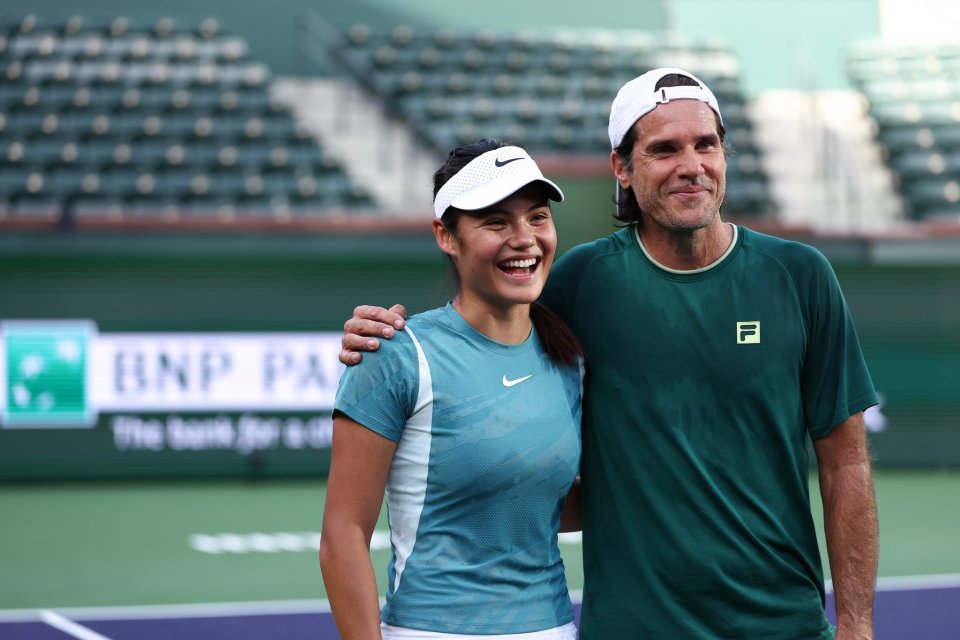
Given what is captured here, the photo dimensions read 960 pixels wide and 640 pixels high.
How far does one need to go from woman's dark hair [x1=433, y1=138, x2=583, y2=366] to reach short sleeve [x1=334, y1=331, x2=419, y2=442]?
1.05 feet

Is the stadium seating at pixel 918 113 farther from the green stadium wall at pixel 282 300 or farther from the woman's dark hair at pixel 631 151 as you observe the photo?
the woman's dark hair at pixel 631 151

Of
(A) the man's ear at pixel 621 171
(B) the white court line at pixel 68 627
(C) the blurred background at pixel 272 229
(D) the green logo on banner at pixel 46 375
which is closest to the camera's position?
(A) the man's ear at pixel 621 171

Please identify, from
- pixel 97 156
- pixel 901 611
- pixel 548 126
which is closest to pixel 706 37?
pixel 548 126

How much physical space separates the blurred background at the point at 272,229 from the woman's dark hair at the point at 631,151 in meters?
4.92

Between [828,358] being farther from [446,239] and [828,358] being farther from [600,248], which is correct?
[446,239]

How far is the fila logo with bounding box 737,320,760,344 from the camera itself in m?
2.92

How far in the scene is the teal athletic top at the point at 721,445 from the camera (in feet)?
9.44

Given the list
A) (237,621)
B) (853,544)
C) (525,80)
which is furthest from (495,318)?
(525,80)

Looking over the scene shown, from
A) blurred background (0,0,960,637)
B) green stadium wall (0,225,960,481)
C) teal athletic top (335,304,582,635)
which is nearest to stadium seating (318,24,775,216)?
blurred background (0,0,960,637)

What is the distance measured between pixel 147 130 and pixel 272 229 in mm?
3680

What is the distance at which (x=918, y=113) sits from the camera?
17.8 m

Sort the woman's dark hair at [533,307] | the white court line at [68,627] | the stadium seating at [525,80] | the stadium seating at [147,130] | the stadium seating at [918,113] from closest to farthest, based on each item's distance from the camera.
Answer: the woman's dark hair at [533,307]
the white court line at [68,627]
the stadium seating at [147,130]
the stadium seating at [918,113]
the stadium seating at [525,80]

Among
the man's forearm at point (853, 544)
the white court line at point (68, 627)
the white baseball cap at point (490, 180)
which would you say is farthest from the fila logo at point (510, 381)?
the white court line at point (68, 627)

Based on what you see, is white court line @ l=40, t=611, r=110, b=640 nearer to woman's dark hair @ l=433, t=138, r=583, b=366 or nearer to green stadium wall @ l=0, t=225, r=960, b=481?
woman's dark hair @ l=433, t=138, r=583, b=366
